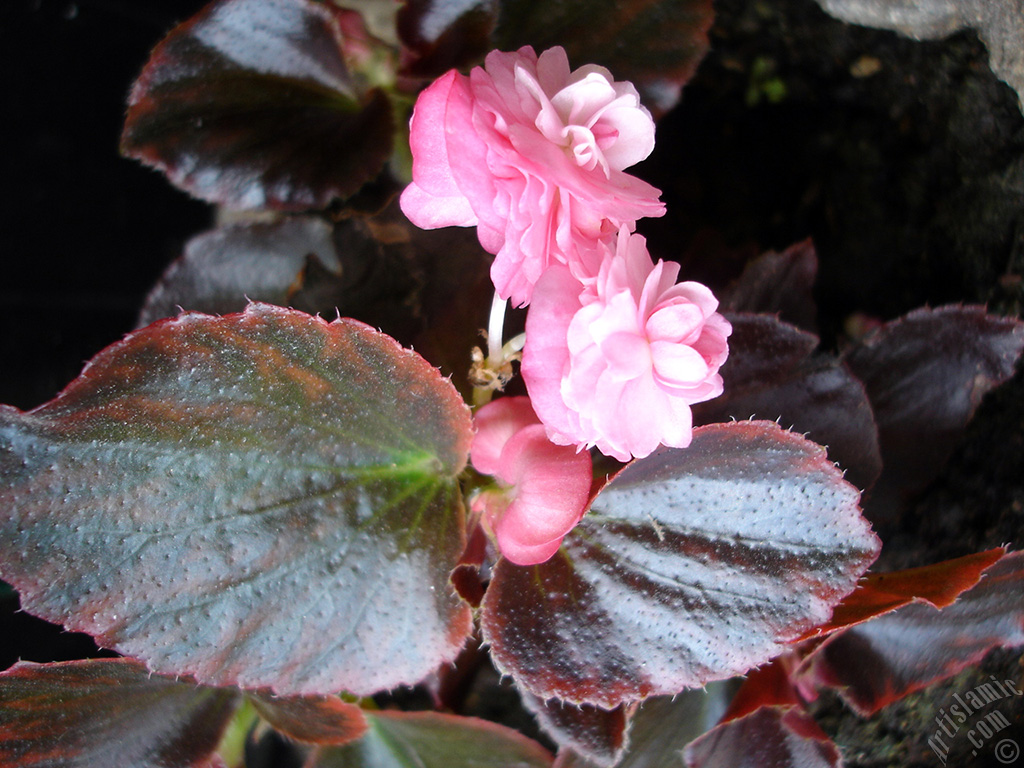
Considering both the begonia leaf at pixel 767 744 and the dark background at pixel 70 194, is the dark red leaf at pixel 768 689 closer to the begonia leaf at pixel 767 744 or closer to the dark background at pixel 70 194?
the begonia leaf at pixel 767 744

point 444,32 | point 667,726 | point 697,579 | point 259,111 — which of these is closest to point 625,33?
point 444,32

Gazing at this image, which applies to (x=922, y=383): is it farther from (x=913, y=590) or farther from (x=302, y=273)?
(x=302, y=273)

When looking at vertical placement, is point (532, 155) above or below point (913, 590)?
above

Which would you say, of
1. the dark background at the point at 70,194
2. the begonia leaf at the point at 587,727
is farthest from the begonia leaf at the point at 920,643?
the dark background at the point at 70,194

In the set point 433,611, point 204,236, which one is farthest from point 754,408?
point 204,236

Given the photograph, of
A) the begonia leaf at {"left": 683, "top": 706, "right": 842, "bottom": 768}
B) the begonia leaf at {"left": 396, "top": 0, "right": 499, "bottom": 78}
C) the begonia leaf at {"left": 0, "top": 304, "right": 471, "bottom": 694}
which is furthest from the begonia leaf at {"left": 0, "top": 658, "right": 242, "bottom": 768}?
the begonia leaf at {"left": 396, "top": 0, "right": 499, "bottom": 78}

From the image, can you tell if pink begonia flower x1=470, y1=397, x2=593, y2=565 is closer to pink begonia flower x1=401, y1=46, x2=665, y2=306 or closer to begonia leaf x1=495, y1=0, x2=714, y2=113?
pink begonia flower x1=401, y1=46, x2=665, y2=306
